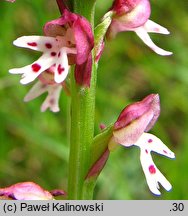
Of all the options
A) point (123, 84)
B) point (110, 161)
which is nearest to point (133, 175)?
point (110, 161)

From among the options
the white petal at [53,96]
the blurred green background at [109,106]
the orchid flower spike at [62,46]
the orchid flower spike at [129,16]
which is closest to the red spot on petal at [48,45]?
the orchid flower spike at [62,46]

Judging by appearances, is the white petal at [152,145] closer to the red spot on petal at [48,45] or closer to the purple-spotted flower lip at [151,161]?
the purple-spotted flower lip at [151,161]

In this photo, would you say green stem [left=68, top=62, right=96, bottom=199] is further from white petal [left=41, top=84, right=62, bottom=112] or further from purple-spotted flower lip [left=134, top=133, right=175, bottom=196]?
white petal [left=41, top=84, right=62, bottom=112]

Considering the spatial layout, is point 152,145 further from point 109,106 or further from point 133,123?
point 109,106

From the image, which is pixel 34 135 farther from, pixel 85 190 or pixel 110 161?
pixel 85 190

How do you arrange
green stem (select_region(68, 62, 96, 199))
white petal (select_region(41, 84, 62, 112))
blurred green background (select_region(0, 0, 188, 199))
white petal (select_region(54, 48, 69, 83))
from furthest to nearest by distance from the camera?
1. blurred green background (select_region(0, 0, 188, 199))
2. white petal (select_region(41, 84, 62, 112))
3. green stem (select_region(68, 62, 96, 199))
4. white petal (select_region(54, 48, 69, 83))

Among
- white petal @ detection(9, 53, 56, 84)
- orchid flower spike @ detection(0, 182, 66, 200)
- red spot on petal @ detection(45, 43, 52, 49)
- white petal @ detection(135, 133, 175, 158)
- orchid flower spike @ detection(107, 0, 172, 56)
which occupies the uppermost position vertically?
orchid flower spike @ detection(107, 0, 172, 56)

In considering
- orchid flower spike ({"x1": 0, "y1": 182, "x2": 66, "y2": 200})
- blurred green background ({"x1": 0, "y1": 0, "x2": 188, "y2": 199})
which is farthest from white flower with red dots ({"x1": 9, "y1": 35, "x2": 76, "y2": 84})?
blurred green background ({"x1": 0, "y1": 0, "x2": 188, "y2": 199})

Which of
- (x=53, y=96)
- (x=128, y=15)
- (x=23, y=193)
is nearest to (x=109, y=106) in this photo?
(x=53, y=96)
